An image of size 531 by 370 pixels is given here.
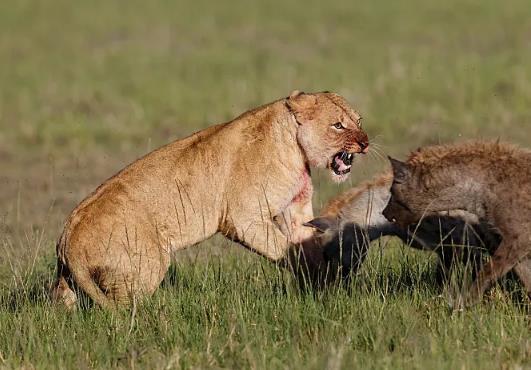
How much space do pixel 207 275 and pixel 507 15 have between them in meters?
18.4

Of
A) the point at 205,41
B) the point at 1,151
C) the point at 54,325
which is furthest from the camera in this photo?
the point at 205,41

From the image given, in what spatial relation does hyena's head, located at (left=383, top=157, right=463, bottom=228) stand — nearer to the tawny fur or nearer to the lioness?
the tawny fur

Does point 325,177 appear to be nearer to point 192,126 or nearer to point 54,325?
point 192,126

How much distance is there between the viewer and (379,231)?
710 centimetres

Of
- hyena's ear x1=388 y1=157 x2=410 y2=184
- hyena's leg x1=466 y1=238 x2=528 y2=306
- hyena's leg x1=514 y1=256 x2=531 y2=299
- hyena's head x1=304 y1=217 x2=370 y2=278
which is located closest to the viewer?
hyena's leg x1=466 y1=238 x2=528 y2=306

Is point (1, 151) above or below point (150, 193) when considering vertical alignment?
below

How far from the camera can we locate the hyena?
21.5ft

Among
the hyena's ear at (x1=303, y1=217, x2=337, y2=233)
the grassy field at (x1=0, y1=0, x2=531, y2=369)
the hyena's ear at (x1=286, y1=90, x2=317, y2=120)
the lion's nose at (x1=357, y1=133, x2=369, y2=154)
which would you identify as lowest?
the grassy field at (x1=0, y1=0, x2=531, y2=369)

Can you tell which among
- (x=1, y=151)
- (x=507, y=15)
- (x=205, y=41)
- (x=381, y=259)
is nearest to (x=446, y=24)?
(x=507, y=15)

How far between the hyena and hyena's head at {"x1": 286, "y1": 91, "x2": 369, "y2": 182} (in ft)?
1.19

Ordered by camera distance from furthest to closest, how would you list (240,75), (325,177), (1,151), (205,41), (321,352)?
(205,41) → (240,75) → (1,151) → (325,177) → (321,352)

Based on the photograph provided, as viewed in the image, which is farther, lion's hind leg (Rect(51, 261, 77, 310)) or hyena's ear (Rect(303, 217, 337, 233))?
hyena's ear (Rect(303, 217, 337, 233))

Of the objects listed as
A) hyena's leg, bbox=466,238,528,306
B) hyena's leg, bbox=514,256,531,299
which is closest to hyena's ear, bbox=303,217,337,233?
hyena's leg, bbox=466,238,528,306

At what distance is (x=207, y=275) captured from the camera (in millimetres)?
6555
